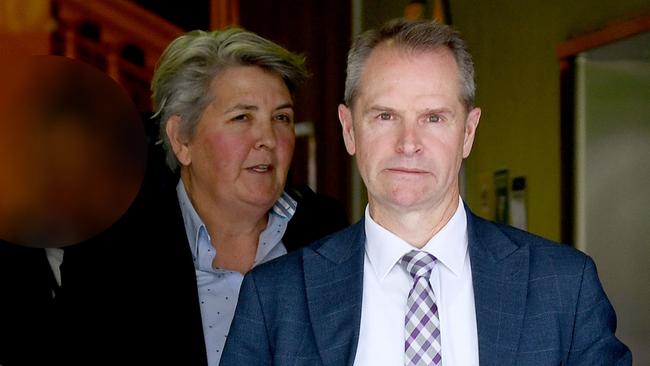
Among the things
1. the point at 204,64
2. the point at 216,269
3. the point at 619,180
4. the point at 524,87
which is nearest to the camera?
the point at 216,269

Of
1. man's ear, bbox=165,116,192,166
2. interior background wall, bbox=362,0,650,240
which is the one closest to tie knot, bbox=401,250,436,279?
man's ear, bbox=165,116,192,166

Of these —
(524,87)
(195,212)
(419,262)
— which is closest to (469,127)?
(419,262)

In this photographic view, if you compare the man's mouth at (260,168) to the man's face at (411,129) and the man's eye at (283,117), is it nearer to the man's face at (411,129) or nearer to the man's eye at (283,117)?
the man's eye at (283,117)

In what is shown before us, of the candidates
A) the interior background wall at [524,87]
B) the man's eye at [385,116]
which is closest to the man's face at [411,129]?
the man's eye at [385,116]

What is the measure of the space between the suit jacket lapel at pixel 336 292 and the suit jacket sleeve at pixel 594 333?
1.01 feet

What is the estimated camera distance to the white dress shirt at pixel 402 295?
1.50 meters

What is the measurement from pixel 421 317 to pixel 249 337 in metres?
0.26

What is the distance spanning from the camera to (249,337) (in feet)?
5.15

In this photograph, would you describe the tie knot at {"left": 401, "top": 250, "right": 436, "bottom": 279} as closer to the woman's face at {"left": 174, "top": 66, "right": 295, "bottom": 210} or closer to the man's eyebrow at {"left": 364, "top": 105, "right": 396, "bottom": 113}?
the man's eyebrow at {"left": 364, "top": 105, "right": 396, "bottom": 113}

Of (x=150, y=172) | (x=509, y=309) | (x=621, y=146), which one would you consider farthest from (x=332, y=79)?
(x=509, y=309)

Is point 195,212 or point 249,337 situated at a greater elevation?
point 195,212

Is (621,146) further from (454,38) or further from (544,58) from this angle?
(454,38)

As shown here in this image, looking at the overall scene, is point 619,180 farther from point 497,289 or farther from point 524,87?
point 497,289

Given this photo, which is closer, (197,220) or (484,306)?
(484,306)
